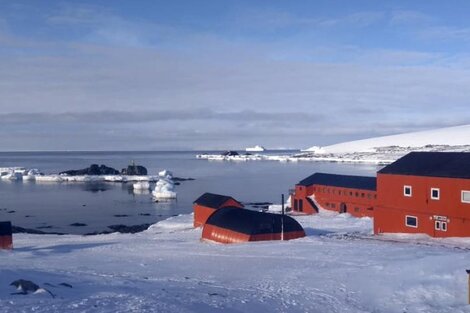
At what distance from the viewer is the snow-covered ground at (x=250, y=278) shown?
444 inches

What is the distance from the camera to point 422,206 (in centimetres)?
2538

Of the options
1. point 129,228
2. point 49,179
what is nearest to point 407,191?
→ point 129,228

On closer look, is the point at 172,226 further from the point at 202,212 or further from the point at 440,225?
the point at 440,225

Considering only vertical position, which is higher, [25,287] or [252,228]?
[25,287]

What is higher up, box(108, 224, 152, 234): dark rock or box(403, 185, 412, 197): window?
box(403, 185, 412, 197): window

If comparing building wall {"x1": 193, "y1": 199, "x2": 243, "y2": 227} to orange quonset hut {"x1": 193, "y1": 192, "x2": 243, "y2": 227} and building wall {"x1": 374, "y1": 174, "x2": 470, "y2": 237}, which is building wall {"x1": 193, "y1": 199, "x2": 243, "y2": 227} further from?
building wall {"x1": 374, "y1": 174, "x2": 470, "y2": 237}

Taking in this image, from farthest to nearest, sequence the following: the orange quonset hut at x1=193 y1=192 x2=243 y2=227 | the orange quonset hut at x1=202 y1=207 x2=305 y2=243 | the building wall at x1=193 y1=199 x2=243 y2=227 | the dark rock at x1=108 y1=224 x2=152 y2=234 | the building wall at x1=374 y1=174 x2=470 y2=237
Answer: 1. the dark rock at x1=108 y1=224 x2=152 y2=234
2. the building wall at x1=193 y1=199 x2=243 y2=227
3. the orange quonset hut at x1=193 y1=192 x2=243 y2=227
4. the orange quonset hut at x1=202 y1=207 x2=305 y2=243
5. the building wall at x1=374 y1=174 x2=470 y2=237

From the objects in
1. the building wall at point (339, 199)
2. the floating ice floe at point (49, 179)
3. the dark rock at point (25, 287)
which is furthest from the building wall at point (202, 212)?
the floating ice floe at point (49, 179)

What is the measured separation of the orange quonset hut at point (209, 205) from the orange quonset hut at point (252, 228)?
620cm

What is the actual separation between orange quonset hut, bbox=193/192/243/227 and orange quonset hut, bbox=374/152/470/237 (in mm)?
10184

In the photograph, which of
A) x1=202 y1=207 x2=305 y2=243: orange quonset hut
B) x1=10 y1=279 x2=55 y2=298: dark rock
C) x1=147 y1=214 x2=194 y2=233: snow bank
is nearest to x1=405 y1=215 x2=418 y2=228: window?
x1=202 y1=207 x2=305 y2=243: orange quonset hut

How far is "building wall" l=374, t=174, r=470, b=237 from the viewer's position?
23.7 metres

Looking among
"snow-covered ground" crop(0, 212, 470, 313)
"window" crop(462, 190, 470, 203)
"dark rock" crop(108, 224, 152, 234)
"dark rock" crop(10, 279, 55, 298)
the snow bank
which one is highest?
"window" crop(462, 190, 470, 203)

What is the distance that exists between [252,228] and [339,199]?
1767 centimetres
